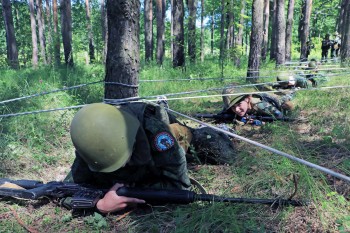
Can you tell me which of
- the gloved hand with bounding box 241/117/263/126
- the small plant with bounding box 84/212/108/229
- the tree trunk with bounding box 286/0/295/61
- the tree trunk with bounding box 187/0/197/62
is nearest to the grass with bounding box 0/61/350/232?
the small plant with bounding box 84/212/108/229

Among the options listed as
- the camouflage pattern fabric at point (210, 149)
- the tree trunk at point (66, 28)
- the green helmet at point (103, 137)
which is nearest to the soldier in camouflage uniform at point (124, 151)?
the green helmet at point (103, 137)

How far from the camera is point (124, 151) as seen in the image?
2.09 meters

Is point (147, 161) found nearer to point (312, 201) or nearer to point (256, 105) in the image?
point (312, 201)

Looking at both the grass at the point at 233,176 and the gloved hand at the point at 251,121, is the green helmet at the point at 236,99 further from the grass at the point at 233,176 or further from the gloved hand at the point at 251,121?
the grass at the point at 233,176

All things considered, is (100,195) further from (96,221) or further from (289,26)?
(289,26)

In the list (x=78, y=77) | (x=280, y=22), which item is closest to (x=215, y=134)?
(x=78, y=77)

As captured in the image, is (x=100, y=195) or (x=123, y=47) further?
(x=123, y=47)

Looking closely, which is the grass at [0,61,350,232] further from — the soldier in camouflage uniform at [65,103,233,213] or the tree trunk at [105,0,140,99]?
the tree trunk at [105,0,140,99]

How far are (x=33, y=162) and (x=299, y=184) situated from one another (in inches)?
101

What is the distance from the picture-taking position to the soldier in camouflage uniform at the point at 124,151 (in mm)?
2045

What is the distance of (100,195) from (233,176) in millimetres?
1156

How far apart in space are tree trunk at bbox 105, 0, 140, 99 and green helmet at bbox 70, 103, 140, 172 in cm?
108

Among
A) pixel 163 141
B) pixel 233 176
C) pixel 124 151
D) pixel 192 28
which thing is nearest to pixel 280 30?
pixel 192 28

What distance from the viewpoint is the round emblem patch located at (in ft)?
7.43
